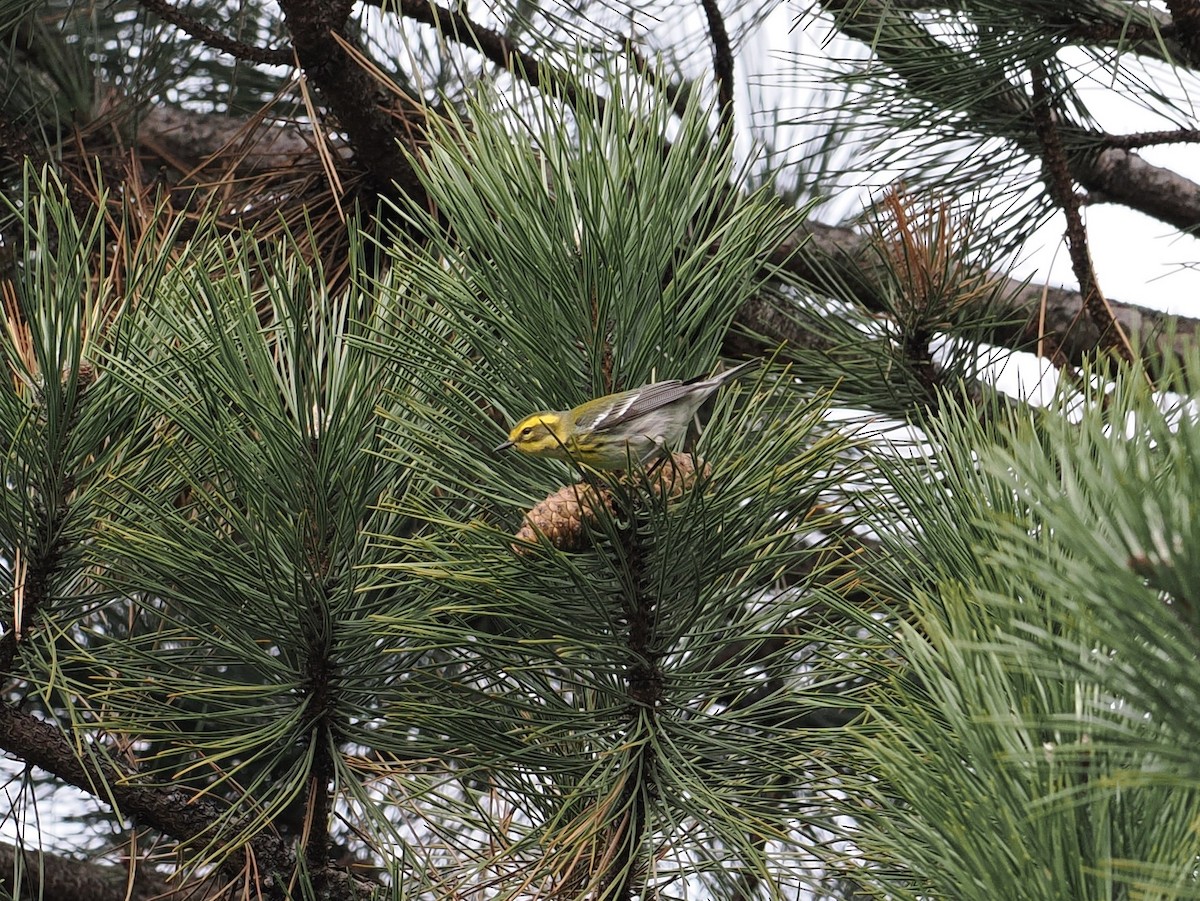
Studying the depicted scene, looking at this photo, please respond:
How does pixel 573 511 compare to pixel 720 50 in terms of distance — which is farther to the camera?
pixel 720 50

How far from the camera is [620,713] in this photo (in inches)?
41.0

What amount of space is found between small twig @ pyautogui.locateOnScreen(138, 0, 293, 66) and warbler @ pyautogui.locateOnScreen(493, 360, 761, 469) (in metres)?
0.82

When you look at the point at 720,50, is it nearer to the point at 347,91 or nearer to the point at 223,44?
the point at 347,91

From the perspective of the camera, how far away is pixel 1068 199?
161 cm

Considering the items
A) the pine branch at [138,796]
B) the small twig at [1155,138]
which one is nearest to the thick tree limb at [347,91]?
the pine branch at [138,796]

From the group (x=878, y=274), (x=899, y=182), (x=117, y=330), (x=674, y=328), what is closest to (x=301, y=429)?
(x=117, y=330)

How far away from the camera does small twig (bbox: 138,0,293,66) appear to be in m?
1.57

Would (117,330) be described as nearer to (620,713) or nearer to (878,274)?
(620,713)

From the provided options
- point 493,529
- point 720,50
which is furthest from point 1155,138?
point 493,529

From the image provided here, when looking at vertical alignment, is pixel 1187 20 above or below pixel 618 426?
above

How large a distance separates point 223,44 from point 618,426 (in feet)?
3.23

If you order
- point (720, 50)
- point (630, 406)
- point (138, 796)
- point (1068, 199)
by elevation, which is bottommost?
point (138, 796)

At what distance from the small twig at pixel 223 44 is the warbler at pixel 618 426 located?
0.82 metres

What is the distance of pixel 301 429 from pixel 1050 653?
702 millimetres
